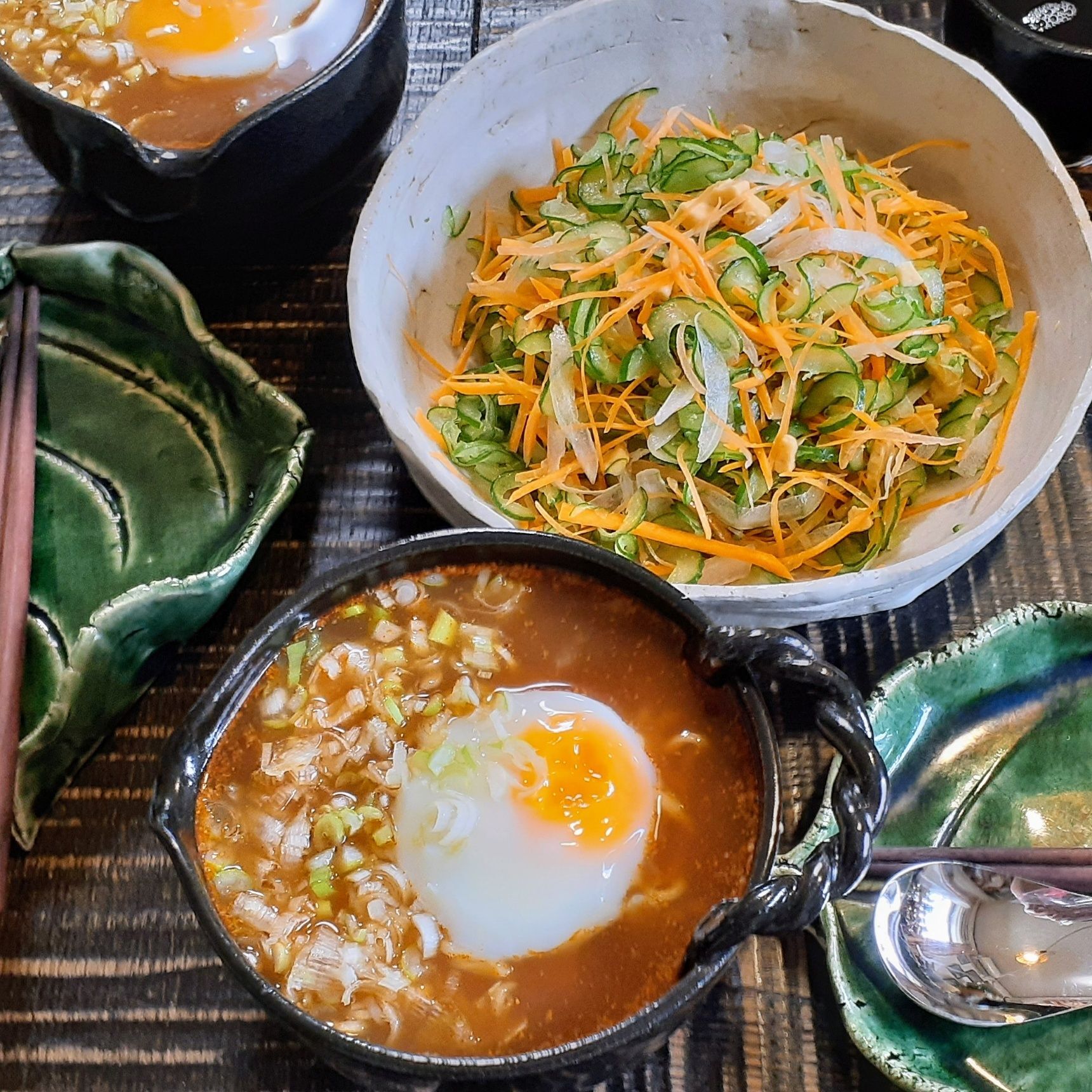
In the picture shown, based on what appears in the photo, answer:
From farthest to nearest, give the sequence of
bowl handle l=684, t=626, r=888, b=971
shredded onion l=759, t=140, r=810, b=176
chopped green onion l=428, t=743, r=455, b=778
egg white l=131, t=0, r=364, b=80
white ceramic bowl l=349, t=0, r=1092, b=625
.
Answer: egg white l=131, t=0, r=364, b=80
shredded onion l=759, t=140, r=810, b=176
white ceramic bowl l=349, t=0, r=1092, b=625
chopped green onion l=428, t=743, r=455, b=778
bowl handle l=684, t=626, r=888, b=971

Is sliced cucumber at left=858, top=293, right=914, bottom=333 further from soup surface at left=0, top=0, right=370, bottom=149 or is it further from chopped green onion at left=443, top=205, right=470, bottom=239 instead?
soup surface at left=0, top=0, right=370, bottom=149

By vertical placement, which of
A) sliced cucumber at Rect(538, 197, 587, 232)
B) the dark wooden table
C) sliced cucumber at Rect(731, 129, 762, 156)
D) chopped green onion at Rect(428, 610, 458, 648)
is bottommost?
the dark wooden table

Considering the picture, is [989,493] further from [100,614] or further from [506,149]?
[100,614]

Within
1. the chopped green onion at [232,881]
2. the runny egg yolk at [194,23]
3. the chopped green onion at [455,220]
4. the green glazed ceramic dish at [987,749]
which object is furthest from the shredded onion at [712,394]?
the runny egg yolk at [194,23]

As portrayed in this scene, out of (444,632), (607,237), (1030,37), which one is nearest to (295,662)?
(444,632)

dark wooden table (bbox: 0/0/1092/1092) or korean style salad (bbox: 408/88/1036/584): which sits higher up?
korean style salad (bbox: 408/88/1036/584)

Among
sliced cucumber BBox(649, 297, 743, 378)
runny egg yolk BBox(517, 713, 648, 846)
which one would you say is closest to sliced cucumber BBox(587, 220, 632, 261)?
sliced cucumber BBox(649, 297, 743, 378)
